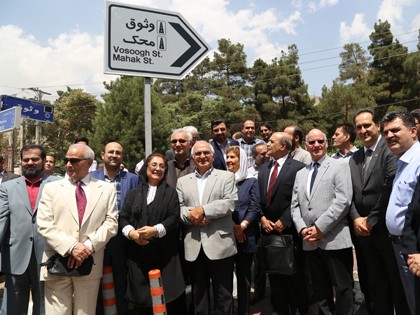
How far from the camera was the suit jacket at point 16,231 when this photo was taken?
3.60 metres

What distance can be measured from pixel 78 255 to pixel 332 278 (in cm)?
249

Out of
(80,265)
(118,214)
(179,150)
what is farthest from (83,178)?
(179,150)

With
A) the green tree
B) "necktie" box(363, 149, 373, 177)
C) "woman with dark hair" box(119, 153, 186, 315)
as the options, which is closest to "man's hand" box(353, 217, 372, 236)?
"necktie" box(363, 149, 373, 177)

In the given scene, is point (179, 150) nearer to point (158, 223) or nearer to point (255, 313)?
point (158, 223)

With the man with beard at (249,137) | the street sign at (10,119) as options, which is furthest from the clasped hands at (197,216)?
the street sign at (10,119)

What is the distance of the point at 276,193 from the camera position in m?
3.98

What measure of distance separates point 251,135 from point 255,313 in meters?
2.91

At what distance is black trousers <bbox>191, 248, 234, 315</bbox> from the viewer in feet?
11.9

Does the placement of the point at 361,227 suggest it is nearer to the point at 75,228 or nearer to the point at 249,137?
the point at 75,228

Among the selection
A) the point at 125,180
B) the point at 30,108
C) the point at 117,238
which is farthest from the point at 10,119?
the point at 117,238

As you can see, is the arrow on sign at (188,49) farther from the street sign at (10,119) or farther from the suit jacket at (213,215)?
the street sign at (10,119)

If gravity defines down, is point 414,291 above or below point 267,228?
below

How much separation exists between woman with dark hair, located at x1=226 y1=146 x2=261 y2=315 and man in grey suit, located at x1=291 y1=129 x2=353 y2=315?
48 cm

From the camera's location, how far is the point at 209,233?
363cm
